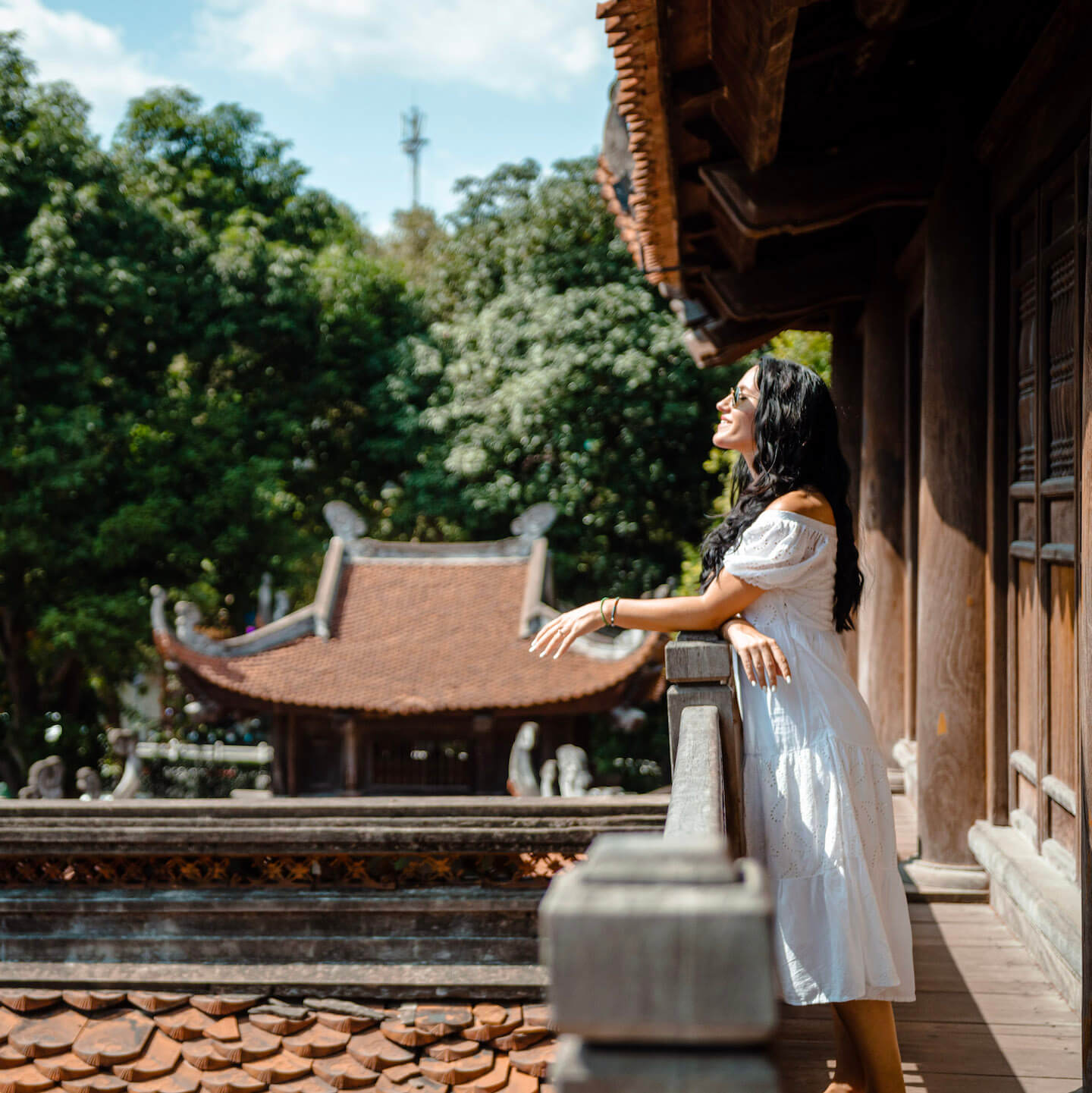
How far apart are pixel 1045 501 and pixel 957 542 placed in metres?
0.61

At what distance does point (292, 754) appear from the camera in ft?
47.1

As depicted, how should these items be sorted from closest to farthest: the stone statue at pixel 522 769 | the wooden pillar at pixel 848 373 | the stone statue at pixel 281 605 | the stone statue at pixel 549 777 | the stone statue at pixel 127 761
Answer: the wooden pillar at pixel 848 373 → the stone statue at pixel 522 769 → the stone statue at pixel 549 777 → the stone statue at pixel 127 761 → the stone statue at pixel 281 605

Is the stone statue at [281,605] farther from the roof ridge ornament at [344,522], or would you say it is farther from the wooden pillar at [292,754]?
the wooden pillar at [292,754]

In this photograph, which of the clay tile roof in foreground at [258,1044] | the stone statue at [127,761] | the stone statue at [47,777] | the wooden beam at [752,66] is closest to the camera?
the wooden beam at [752,66]

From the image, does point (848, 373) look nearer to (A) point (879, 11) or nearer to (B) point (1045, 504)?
(B) point (1045, 504)

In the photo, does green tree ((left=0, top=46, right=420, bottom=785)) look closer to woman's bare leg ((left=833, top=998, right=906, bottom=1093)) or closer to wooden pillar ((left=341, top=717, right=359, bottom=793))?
wooden pillar ((left=341, top=717, right=359, bottom=793))

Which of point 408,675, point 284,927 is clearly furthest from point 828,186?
point 408,675

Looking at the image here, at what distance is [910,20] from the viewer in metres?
3.66

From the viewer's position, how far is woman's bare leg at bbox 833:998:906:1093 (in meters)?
2.14

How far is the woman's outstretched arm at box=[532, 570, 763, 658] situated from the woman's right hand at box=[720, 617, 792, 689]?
0.07m

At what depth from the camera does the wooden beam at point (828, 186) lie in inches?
163

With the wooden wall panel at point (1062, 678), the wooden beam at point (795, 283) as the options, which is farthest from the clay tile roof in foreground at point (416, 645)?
the wooden wall panel at point (1062, 678)

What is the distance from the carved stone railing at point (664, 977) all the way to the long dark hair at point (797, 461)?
1405 millimetres

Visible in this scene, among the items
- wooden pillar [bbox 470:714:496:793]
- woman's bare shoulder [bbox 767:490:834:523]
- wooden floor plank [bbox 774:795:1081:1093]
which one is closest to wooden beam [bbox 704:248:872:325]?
wooden floor plank [bbox 774:795:1081:1093]
